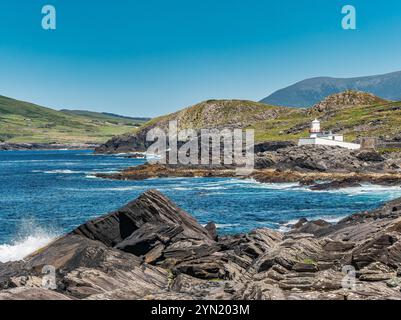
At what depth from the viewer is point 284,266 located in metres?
24.6

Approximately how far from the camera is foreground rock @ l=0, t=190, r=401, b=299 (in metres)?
20.0

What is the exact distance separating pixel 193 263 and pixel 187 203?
155 feet

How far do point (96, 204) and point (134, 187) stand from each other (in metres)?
23.0

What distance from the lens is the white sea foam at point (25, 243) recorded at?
139 ft

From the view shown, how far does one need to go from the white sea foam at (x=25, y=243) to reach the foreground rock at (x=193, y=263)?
10.6 metres

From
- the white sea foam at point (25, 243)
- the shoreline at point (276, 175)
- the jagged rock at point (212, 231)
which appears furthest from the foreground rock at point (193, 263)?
the shoreline at point (276, 175)

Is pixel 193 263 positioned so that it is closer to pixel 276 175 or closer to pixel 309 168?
pixel 276 175

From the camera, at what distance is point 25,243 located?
4631 cm

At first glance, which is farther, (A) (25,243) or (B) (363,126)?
(B) (363,126)

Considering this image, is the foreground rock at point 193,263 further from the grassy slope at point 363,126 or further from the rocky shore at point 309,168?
the grassy slope at point 363,126

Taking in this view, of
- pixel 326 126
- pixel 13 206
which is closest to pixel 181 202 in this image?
pixel 13 206

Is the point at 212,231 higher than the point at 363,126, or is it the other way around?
the point at 363,126

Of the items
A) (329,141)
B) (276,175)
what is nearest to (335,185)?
(276,175)

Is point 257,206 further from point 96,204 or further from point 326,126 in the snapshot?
point 326,126
